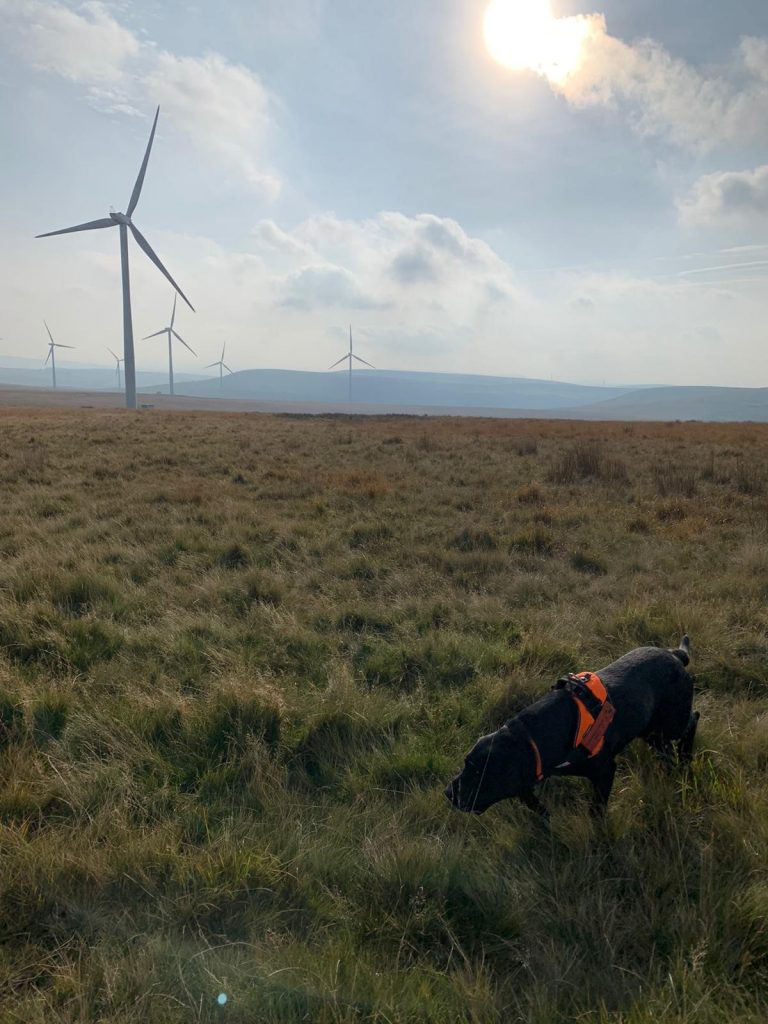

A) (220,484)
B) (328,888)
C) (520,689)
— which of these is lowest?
(328,888)

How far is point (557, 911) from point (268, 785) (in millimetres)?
1489

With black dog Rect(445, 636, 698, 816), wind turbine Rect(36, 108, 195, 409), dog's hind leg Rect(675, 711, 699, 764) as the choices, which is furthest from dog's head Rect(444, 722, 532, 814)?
wind turbine Rect(36, 108, 195, 409)

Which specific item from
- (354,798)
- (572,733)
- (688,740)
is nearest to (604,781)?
(572,733)

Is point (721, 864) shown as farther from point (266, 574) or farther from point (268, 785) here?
point (266, 574)

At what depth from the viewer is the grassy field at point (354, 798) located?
1.87 metres

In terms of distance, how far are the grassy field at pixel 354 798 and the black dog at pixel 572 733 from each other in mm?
243

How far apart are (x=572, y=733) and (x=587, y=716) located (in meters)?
0.11

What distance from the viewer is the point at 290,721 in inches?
135

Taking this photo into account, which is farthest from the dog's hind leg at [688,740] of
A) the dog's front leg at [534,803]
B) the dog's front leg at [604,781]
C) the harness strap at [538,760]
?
the harness strap at [538,760]

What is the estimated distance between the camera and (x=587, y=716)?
2.50m

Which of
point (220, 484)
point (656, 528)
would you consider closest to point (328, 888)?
point (656, 528)

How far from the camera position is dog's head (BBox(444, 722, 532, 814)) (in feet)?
7.85

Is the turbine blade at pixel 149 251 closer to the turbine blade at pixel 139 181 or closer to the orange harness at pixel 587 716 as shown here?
the turbine blade at pixel 139 181

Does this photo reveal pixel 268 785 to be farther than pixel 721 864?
Yes
